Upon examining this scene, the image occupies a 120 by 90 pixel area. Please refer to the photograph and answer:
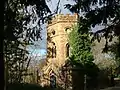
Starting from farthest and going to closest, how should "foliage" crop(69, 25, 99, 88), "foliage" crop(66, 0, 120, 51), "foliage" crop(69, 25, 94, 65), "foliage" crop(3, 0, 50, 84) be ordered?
"foliage" crop(69, 25, 94, 65), "foliage" crop(69, 25, 99, 88), "foliage" crop(66, 0, 120, 51), "foliage" crop(3, 0, 50, 84)

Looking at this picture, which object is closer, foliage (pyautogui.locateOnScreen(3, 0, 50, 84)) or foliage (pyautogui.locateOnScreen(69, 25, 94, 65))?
foliage (pyautogui.locateOnScreen(3, 0, 50, 84))

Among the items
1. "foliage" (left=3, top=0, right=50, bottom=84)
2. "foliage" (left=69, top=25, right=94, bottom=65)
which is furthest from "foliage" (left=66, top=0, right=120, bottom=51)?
"foliage" (left=69, top=25, right=94, bottom=65)

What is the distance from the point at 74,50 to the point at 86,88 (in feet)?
36.6

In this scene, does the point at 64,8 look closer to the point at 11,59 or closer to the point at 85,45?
the point at 11,59

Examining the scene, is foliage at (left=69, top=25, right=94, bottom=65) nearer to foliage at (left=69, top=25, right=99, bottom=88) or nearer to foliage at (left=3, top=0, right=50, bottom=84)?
foliage at (left=69, top=25, right=99, bottom=88)

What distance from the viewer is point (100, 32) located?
13227 millimetres

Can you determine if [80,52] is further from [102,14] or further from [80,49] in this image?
[102,14]

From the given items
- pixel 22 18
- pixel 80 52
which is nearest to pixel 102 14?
pixel 22 18

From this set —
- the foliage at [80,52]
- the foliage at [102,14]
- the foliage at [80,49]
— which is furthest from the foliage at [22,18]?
the foliage at [80,49]

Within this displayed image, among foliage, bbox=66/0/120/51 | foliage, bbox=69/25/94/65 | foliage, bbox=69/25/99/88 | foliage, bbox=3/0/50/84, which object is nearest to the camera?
foliage, bbox=3/0/50/84

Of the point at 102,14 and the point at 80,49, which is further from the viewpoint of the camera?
the point at 80,49

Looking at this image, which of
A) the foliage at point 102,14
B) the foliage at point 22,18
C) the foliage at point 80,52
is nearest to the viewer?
the foliage at point 22,18

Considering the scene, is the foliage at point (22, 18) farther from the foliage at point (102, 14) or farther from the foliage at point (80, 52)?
the foliage at point (80, 52)

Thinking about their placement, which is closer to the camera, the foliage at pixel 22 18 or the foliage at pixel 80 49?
the foliage at pixel 22 18
